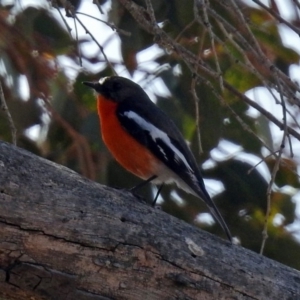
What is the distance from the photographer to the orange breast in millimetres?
4145

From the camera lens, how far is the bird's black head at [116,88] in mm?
4539

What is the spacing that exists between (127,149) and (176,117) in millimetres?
644

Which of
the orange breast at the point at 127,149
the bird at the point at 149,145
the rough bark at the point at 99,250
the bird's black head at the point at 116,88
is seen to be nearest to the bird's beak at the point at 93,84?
the bird's black head at the point at 116,88

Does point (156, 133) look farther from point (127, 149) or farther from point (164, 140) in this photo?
point (127, 149)

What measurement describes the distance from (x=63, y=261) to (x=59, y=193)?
0.24 meters

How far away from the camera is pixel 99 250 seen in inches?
102

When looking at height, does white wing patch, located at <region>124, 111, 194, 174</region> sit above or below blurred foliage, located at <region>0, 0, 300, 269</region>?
below

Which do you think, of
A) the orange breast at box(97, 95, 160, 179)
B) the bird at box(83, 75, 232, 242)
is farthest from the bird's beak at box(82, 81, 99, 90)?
the orange breast at box(97, 95, 160, 179)

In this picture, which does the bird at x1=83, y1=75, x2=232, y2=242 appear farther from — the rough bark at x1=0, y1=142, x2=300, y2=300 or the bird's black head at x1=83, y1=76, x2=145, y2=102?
the rough bark at x1=0, y1=142, x2=300, y2=300

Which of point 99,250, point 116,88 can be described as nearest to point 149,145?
point 116,88

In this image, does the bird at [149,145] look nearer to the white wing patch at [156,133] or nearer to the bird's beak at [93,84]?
the white wing patch at [156,133]

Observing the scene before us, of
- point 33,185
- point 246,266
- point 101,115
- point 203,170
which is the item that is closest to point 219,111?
point 203,170

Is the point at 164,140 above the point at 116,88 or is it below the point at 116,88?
below

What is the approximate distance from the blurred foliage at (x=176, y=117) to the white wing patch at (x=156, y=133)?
0.44 metres
